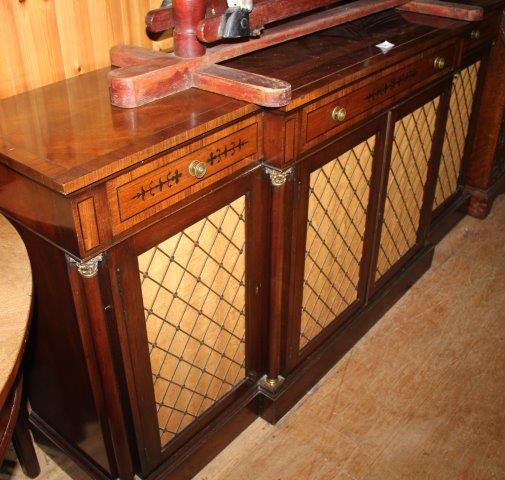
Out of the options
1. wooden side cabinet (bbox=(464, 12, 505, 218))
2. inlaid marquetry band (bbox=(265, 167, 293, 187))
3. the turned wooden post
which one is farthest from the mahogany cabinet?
wooden side cabinet (bbox=(464, 12, 505, 218))

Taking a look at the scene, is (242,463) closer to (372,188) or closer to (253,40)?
(372,188)

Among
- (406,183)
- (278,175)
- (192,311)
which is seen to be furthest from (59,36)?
(406,183)

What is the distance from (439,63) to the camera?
1.80m

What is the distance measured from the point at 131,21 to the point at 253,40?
13.4 inches

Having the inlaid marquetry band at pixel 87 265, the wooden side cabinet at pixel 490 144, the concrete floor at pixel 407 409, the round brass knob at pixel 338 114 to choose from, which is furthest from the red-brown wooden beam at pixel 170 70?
the wooden side cabinet at pixel 490 144

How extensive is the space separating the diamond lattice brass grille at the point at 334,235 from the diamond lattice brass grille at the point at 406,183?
0.16 meters

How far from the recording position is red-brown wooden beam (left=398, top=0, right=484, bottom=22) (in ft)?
5.99

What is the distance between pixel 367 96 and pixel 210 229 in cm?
56

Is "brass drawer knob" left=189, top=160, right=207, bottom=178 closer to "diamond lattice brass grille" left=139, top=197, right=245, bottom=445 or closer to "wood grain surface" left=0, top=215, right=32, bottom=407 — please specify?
"diamond lattice brass grille" left=139, top=197, right=245, bottom=445

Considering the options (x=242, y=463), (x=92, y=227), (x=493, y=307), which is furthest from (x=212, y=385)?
(x=493, y=307)

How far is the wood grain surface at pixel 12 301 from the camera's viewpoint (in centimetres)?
83

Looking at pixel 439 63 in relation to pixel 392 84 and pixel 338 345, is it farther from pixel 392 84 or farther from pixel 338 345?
pixel 338 345

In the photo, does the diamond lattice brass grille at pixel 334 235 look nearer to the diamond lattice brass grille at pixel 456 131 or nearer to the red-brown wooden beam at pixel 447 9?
the red-brown wooden beam at pixel 447 9

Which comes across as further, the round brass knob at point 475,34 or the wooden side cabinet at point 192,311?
the round brass knob at point 475,34
